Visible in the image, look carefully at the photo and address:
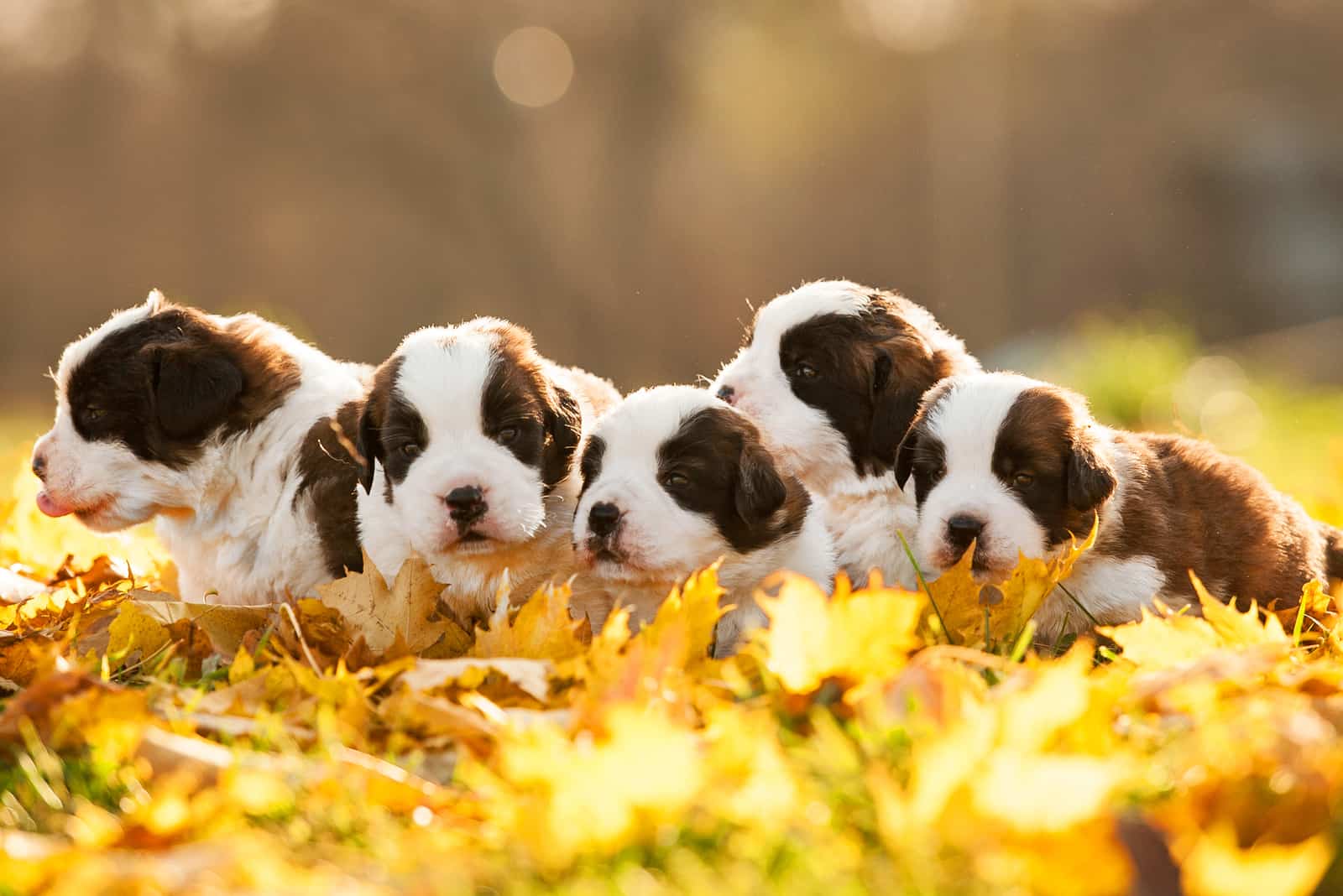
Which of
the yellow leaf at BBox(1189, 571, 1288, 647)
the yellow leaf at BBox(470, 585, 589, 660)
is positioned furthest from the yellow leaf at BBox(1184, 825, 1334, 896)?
the yellow leaf at BBox(470, 585, 589, 660)

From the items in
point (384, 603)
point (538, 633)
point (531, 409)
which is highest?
point (531, 409)

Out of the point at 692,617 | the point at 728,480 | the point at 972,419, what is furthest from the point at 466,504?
the point at 972,419

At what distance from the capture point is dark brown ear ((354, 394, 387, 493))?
3701mm

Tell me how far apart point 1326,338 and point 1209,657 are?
16542mm

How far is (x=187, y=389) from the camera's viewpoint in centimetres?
399

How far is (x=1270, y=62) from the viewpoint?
2038 centimetres

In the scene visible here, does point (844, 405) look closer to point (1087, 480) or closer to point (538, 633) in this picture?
point (1087, 480)

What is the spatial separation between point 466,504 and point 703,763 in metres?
1.51

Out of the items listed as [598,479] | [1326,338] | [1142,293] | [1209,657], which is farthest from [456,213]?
[1209,657]

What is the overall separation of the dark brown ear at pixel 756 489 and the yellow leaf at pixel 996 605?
1.64 feet

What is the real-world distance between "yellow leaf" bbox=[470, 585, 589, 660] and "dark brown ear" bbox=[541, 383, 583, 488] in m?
0.67

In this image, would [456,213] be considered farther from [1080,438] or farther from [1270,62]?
[1080,438]

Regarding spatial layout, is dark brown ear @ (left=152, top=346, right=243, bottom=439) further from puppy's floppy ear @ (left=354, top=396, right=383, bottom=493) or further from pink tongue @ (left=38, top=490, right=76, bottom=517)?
puppy's floppy ear @ (left=354, top=396, right=383, bottom=493)

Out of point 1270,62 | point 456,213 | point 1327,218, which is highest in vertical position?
point 1270,62
